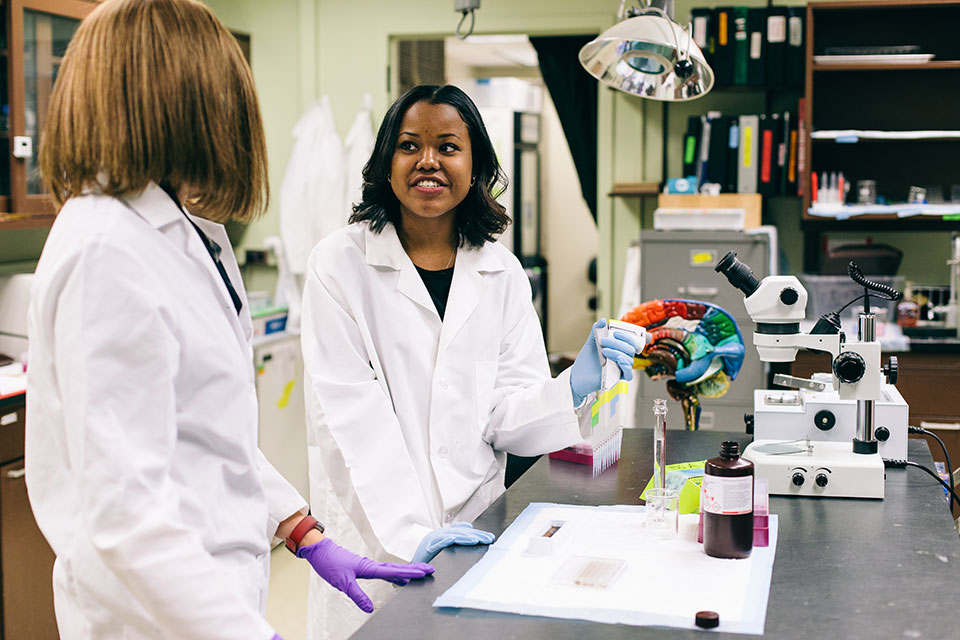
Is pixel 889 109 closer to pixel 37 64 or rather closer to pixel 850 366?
pixel 850 366

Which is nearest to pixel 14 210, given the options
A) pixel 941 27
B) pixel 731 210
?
pixel 731 210

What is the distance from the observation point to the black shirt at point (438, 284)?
Answer: 195 cm

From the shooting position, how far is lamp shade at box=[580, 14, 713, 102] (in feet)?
6.70

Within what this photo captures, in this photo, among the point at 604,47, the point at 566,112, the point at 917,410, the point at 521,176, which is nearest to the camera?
the point at 604,47

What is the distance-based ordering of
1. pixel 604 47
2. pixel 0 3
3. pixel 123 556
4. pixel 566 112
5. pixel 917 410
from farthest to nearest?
pixel 566 112, pixel 917 410, pixel 0 3, pixel 604 47, pixel 123 556

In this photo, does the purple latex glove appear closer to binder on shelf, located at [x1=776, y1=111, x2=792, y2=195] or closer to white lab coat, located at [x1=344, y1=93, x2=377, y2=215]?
binder on shelf, located at [x1=776, y1=111, x2=792, y2=195]

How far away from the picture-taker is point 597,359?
1.78 meters

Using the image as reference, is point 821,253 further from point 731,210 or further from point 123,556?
point 123,556

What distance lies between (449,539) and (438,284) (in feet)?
2.10

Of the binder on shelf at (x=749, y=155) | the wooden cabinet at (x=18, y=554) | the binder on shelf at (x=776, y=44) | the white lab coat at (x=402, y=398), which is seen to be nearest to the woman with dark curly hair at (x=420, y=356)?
the white lab coat at (x=402, y=398)

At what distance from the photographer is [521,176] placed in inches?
259

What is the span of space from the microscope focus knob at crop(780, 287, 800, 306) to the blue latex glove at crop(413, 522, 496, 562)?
27.1 inches

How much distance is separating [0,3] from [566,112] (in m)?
2.61

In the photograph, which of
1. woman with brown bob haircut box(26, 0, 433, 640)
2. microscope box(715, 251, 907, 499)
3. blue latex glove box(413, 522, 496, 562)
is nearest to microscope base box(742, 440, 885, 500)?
microscope box(715, 251, 907, 499)
